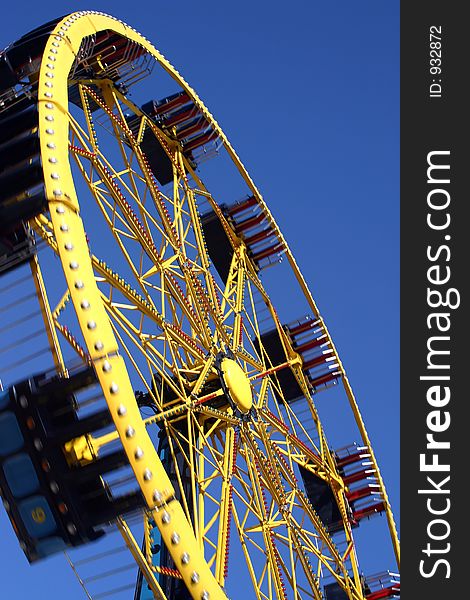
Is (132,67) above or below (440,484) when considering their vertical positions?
above

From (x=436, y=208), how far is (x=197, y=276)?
8.34 meters

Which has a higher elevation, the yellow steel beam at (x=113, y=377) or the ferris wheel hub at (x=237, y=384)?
the yellow steel beam at (x=113, y=377)

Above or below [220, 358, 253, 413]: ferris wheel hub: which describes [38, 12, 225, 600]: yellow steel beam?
above

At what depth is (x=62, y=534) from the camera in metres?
14.5

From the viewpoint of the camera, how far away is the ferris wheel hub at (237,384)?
21.7 m

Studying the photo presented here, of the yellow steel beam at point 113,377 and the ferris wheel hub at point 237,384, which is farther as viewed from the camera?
the ferris wheel hub at point 237,384

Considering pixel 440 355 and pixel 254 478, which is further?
A: pixel 254 478

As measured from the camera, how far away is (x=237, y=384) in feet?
72.4

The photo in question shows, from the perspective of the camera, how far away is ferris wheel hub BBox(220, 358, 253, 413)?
21.7 meters

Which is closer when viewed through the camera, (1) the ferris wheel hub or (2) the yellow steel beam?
(2) the yellow steel beam

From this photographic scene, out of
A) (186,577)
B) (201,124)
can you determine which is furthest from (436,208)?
→ (201,124)

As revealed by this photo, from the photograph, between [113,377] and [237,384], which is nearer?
[113,377]

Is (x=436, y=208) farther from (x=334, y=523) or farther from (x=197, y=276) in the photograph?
(x=334, y=523)

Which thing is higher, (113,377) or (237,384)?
(113,377)
